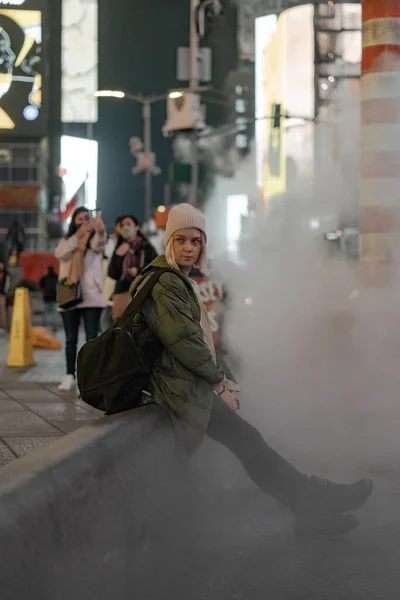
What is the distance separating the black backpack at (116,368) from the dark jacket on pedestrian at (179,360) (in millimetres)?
53

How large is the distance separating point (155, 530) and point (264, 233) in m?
6.20

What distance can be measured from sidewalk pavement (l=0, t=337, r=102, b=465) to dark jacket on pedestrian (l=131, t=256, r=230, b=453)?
1.11 ft

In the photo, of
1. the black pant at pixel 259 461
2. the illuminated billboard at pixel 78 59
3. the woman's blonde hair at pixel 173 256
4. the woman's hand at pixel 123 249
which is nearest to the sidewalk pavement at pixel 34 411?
the black pant at pixel 259 461

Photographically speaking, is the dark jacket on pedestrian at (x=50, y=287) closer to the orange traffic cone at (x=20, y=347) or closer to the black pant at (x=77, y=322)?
the orange traffic cone at (x=20, y=347)

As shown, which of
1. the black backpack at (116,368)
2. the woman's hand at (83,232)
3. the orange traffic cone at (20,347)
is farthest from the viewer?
the orange traffic cone at (20,347)

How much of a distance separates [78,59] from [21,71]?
127 ft

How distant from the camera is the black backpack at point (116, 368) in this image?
13.8 ft

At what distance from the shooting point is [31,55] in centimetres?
5044

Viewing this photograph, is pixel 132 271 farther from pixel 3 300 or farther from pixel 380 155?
pixel 3 300

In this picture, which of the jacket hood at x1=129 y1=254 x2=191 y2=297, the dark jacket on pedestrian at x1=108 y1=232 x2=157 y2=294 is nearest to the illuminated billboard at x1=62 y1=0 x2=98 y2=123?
the dark jacket on pedestrian at x1=108 y1=232 x2=157 y2=294

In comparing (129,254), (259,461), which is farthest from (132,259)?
(259,461)

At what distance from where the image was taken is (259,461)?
4484 mm

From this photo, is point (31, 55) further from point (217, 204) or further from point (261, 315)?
point (261, 315)

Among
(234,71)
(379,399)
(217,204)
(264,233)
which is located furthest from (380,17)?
(234,71)
